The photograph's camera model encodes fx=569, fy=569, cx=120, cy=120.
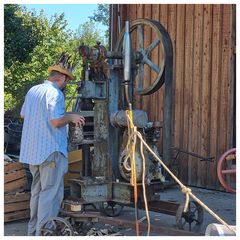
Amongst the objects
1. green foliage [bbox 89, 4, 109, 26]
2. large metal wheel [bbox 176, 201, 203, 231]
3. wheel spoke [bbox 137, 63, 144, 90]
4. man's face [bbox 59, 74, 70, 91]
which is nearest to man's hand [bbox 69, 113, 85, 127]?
man's face [bbox 59, 74, 70, 91]

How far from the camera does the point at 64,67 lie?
20.3 feet

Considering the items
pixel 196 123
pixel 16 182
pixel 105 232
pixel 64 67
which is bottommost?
pixel 105 232

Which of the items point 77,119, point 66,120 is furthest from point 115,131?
A: point 66,120

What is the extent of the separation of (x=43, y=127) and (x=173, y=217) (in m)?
2.29

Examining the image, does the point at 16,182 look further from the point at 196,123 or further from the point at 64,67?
the point at 196,123

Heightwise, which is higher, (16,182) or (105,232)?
(16,182)

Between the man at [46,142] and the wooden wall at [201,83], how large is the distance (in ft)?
12.4

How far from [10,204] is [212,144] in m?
3.86

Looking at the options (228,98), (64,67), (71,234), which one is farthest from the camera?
(228,98)

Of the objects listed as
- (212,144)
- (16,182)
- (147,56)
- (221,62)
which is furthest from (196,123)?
(16,182)

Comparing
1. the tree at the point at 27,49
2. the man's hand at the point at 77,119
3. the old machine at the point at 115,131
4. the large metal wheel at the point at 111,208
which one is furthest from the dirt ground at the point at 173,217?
the tree at the point at 27,49

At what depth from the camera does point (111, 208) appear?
7074mm

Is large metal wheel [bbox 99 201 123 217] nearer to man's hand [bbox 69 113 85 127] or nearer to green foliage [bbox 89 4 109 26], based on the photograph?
man's hand [bbox 69 113 85 127]

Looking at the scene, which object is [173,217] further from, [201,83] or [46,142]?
[201,83]
